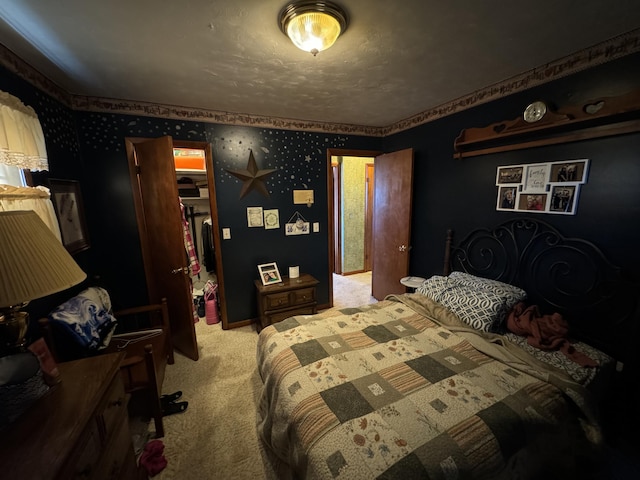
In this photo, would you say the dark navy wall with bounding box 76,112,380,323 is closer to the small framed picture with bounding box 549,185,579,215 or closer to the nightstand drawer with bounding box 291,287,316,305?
the nightstand drawer with bounding box 291,287,316,305

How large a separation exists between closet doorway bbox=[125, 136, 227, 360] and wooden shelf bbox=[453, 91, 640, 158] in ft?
8.99

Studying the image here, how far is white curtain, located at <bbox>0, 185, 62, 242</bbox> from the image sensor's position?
1.31 meters

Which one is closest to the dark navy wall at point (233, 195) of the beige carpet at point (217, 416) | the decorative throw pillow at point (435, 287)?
the beige carpet at point (217, 416)

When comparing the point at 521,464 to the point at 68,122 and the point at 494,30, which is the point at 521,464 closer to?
the point at 494,30

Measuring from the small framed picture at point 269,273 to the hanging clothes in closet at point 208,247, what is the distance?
0.82 m

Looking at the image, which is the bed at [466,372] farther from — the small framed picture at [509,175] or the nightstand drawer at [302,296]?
the nightstand drawer at [302,296]

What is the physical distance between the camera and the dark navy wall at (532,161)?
1597 mm

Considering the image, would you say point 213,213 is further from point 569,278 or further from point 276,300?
point 569,278

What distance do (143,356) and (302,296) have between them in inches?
64.5

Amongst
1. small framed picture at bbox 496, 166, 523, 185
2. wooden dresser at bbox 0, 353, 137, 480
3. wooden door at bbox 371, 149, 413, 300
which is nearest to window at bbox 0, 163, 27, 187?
wooden dresser at bbox 0, 353, 137, 480

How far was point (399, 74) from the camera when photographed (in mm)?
1920

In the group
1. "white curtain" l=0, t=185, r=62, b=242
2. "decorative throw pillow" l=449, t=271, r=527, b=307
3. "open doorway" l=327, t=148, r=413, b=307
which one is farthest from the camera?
"open doorway" l=327, t=148, r=413, b=307

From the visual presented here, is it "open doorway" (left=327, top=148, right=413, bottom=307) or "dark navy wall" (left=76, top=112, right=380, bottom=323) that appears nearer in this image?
"dark navy wall" (left=76, top=112, right=380, bottom=323)

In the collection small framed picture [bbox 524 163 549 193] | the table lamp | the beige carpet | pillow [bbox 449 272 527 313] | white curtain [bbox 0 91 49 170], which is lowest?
the beige carpet
